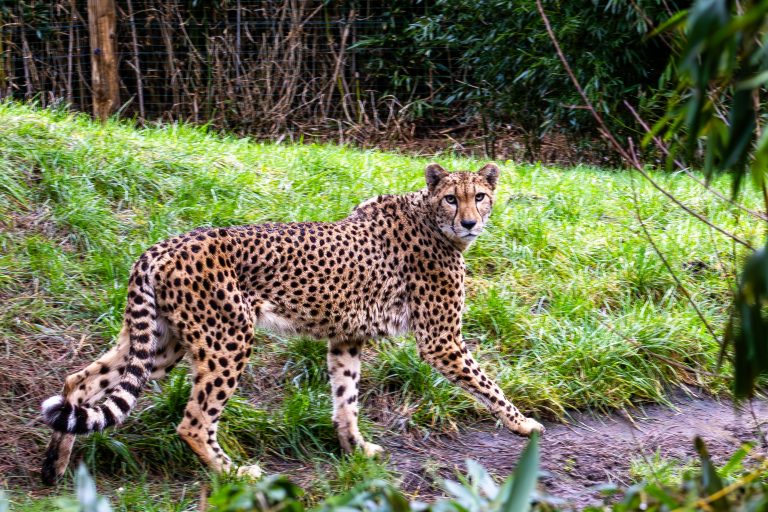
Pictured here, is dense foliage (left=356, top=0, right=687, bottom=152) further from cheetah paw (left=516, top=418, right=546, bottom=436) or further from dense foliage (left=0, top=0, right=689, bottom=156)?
cheetah paw (left=516, top=418, right=546, bottom=436)

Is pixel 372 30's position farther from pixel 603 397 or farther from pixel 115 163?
pixel 603 397

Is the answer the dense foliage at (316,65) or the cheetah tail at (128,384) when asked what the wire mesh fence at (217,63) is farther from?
the cheetah tail at (128,384)

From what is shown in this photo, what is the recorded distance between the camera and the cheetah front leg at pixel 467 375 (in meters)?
4.47

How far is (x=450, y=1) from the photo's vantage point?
9.65 meters

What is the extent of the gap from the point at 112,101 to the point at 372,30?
3073mm

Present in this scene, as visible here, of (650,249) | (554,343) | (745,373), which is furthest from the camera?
(650,249)

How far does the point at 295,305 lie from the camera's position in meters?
4.32

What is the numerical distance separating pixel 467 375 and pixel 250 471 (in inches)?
43.2

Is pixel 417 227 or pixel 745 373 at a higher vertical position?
pixel 745 373

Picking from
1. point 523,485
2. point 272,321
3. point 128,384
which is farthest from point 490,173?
point 523,485

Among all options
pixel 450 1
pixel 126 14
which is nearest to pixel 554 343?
pixel 450 1

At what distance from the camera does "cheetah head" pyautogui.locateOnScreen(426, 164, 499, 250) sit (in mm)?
4684

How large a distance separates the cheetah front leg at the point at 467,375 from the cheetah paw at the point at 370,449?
1.54ft

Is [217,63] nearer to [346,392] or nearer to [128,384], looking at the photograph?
[346,392]
